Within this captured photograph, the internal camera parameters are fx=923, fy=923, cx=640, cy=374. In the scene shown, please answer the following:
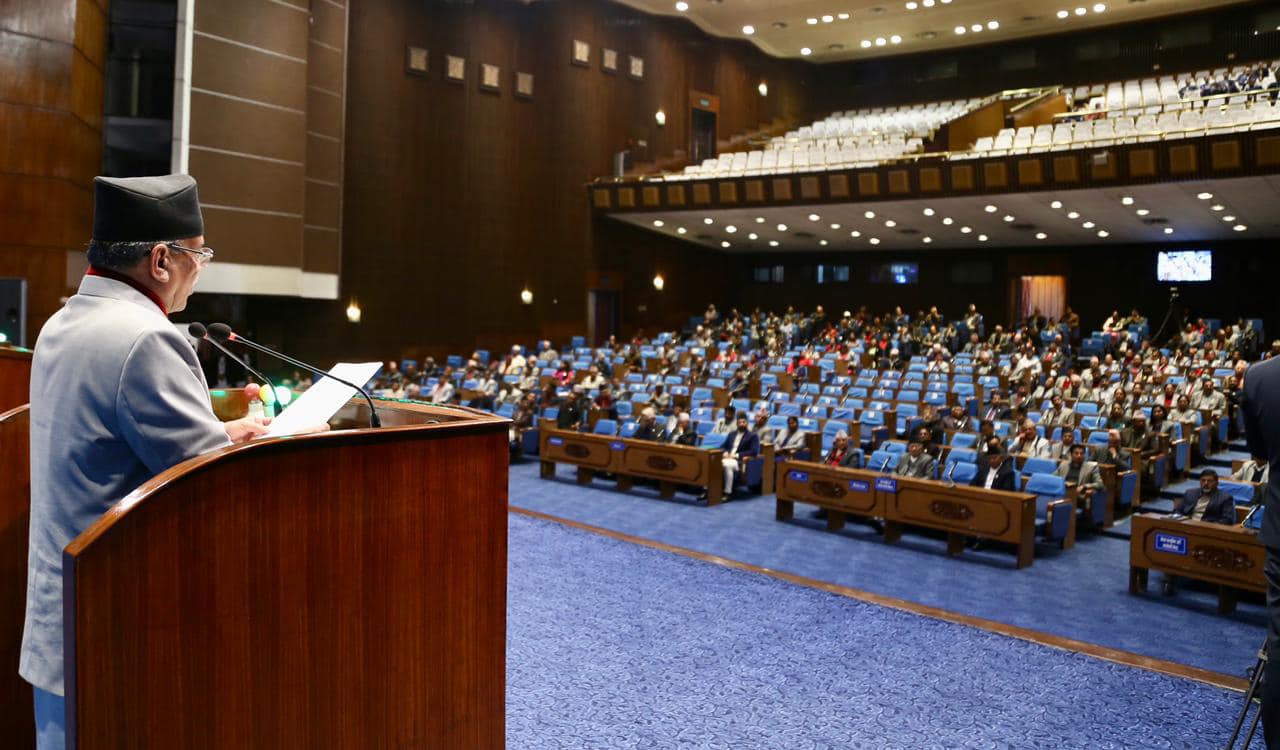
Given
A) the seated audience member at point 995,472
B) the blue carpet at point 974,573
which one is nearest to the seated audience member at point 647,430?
the blue carpet at point 974,573

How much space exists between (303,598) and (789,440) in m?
8.15

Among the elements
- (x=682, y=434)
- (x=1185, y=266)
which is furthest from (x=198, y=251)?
(x=1185, y=266)

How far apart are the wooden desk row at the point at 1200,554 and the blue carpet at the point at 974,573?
0.17 m

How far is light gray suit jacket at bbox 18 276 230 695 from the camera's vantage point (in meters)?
1.17

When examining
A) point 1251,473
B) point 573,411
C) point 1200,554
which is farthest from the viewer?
point 573,411

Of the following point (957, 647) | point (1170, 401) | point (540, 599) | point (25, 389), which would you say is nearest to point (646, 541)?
point (540, 599)

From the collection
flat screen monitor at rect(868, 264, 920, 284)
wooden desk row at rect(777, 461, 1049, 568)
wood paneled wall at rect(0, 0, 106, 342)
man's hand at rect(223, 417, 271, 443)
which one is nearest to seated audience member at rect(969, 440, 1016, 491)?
wooden desk row at rect(777, 461, 1049, 568)

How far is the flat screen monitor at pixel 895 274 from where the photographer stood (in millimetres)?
20453

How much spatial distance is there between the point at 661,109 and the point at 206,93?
1031cm

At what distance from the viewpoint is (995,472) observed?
22.3ft

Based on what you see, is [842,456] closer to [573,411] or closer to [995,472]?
[995,472]

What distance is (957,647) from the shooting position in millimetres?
4129

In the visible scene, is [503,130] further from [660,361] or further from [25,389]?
[25,389]

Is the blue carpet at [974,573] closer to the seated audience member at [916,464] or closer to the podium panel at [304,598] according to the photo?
the seated audience member at [916,464]
